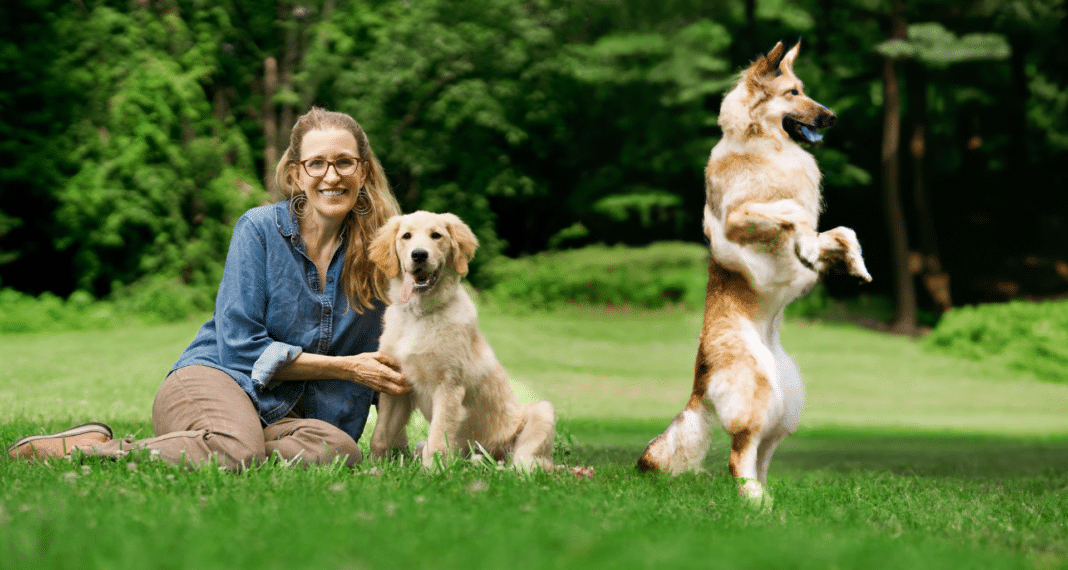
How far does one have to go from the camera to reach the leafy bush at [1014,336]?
1395 centimetres

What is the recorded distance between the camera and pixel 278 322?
4.53m

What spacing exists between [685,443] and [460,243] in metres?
1.38

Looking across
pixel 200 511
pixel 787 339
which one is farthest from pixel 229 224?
pixel 200 511

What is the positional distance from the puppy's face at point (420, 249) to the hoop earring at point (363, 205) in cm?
48

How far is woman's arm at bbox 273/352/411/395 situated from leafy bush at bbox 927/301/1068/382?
1255 centimetres

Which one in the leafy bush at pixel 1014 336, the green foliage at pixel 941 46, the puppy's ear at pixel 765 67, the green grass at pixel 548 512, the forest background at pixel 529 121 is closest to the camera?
the green grass at pixel 548 512

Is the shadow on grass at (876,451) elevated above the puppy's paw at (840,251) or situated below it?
below

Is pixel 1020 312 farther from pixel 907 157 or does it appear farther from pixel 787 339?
pixel 907 157

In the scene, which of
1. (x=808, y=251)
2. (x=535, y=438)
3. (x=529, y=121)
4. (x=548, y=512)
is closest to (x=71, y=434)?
(x=535, y=438)

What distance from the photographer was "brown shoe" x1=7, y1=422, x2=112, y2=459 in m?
4.17

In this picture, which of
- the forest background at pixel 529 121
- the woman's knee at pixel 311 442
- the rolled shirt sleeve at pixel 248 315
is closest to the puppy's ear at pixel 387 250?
the rolled shirt sleeve at pixel 248 315

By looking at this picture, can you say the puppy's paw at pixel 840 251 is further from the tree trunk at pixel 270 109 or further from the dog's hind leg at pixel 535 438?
the tree trunk at pixel 270 109

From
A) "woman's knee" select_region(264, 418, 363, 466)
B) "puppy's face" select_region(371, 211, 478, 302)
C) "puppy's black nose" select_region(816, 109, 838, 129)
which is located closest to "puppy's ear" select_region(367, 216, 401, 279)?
"puppy's face" select_region(371, 211, 478, 302)

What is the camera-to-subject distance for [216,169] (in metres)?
18.0
